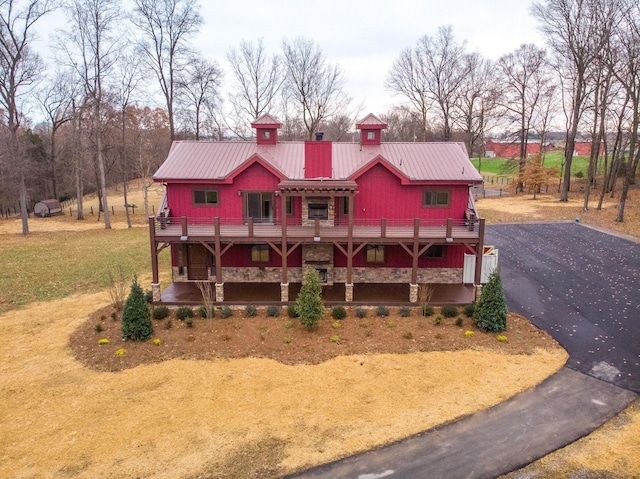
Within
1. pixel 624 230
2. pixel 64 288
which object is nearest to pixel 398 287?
pixel 64 288

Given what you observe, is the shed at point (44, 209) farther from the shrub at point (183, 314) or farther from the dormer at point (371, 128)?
the dormer at point (371, 128)

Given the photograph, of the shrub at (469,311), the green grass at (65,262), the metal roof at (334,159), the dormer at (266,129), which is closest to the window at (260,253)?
the metal roof at (334,159)

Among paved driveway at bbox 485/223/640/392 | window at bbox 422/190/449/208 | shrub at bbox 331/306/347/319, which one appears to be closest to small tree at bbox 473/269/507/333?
paved driveway at bbox 485/223/640/392

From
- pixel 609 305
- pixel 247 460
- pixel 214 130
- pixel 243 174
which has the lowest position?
pixel 247 460

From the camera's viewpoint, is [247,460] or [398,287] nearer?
[247,460]

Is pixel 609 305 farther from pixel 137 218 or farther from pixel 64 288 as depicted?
pixel 137 218
